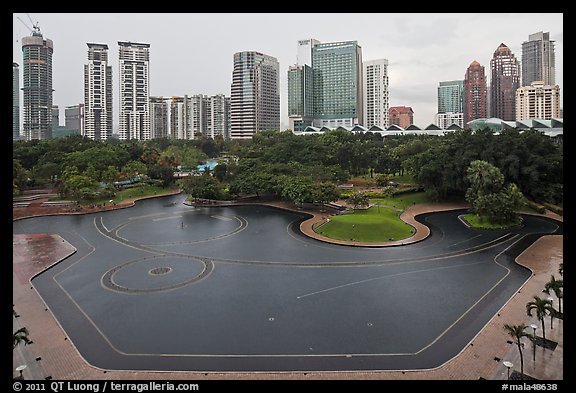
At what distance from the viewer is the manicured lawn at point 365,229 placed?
31984 millimetres

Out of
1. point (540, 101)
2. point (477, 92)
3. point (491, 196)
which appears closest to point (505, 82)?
point (477, 92)

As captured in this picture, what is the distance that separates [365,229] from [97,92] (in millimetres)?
109671

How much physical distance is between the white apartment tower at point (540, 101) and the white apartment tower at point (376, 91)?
41.8 m

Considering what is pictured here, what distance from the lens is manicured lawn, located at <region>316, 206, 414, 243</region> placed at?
31984mm

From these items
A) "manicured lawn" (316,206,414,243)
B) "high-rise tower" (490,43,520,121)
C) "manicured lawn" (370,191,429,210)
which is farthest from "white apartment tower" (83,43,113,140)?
"high-rise tower" (490,43,520,121)

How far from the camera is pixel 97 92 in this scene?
116688 millimetres

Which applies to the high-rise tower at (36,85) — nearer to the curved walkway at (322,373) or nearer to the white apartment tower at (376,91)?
the white apartment tower at (376,91)

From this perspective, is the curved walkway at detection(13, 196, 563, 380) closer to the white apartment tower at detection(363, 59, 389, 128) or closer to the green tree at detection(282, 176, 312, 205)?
the green tree at detection(282, 176, 312, 205)

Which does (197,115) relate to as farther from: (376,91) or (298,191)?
(298,191)

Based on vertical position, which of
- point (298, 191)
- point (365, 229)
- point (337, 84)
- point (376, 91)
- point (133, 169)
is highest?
point (337, 84)

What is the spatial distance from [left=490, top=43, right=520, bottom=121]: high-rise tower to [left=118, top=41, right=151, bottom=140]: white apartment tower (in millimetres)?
106684

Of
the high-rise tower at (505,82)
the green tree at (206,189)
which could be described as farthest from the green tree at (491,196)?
the high-rise tower at (505,82)
